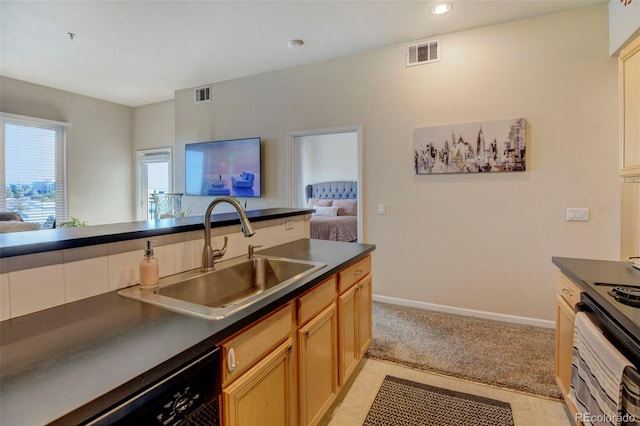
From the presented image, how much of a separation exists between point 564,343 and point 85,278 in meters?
2.39

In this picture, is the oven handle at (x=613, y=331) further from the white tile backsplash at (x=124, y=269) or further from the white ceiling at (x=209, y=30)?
the white ceiling at (x=209, y=30)

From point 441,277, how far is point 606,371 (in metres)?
2.17

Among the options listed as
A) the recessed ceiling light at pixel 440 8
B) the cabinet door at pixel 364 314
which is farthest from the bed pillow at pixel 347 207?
the cabinet door at pixel 364 314

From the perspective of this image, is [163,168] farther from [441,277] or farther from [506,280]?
[506,280]

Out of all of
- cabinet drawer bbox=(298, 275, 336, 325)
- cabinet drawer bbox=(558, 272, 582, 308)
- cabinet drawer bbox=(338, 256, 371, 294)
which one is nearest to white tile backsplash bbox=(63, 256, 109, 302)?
cabinet drawer bbox=(298, 275, 336, 325)

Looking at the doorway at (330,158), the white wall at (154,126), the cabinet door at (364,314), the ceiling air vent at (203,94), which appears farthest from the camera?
the doorway at (330,158)

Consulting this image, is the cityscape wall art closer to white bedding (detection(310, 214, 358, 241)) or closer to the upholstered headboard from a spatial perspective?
white bedding (detection(310, 214, 358, 241))

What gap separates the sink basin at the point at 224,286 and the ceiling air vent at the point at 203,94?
3577 mm

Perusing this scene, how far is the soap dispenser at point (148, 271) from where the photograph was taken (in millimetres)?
1334

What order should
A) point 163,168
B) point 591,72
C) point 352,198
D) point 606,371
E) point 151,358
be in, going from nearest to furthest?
point 151,358
point 606,371
point 591,72
point 163,168
point 352,198

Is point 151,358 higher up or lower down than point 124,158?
lower down

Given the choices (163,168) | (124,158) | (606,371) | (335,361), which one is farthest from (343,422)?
(124,158)

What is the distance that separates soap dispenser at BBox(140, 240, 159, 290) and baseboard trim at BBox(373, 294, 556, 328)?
9.01 feet

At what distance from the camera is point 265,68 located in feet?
13.3
